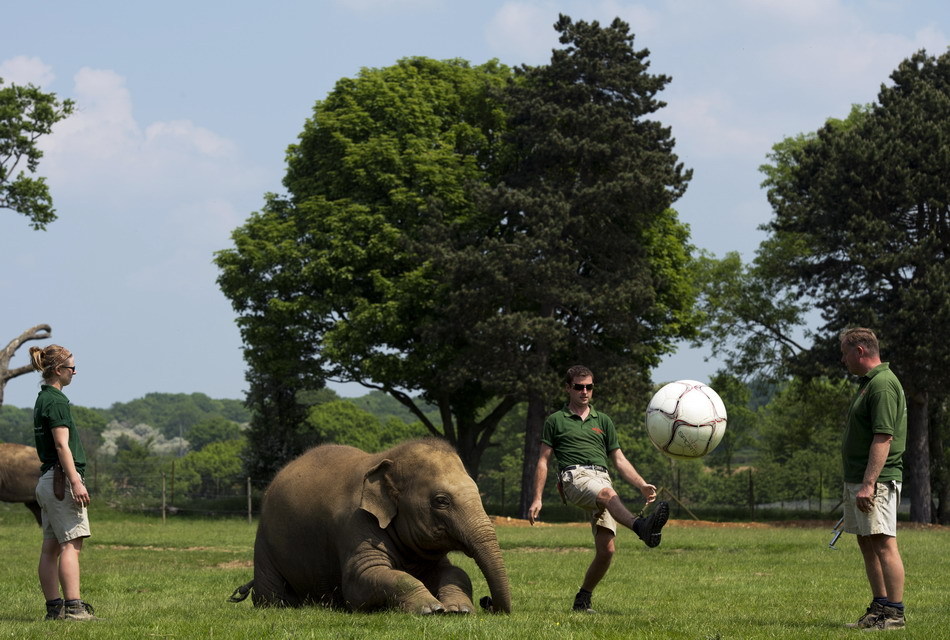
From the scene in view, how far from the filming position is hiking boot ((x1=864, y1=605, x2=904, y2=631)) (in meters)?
9.09

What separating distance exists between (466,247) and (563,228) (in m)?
3.51

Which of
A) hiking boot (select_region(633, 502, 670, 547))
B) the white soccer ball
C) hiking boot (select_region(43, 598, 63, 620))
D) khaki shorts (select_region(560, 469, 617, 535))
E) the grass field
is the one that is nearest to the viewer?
the grass field

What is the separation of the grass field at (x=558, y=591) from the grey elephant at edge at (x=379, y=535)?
424 millimetres

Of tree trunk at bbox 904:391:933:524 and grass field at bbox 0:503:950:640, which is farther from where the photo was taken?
tree trunk at bbox 904:391:933:524

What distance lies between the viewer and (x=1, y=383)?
4000cm

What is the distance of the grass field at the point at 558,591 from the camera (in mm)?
8695

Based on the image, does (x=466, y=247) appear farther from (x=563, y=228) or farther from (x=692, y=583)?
(x=692, y=583)

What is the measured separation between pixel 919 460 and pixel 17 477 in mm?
30280

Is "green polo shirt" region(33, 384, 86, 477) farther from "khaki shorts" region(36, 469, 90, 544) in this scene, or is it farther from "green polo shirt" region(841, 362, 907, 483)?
"green polo shirt" region(841, 362, 907, 483)

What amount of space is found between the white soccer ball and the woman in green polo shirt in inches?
223

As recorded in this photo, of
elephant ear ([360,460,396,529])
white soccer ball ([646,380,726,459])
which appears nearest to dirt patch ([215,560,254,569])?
elephant ear ([360,460,396,529])

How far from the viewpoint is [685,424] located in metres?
11.7

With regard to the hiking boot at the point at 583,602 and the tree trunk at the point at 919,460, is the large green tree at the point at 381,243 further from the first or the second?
the hiking boot at the point at 583,602

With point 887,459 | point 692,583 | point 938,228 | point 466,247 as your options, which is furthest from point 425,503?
point 938,228
